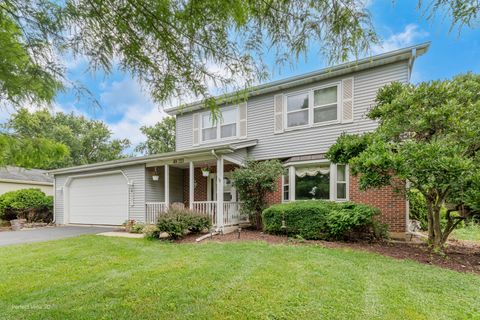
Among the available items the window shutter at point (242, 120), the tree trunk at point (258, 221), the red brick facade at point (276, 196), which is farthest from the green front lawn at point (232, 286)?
the window shutter at point (242, 120)

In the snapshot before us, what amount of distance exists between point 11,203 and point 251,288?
15487 millimetres

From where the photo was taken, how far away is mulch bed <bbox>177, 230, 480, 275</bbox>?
5715 millimetres

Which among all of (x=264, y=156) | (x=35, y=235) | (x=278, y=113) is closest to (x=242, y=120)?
(x=278, y=113)

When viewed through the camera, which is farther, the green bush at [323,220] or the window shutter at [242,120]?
the window shutter at [242,120]

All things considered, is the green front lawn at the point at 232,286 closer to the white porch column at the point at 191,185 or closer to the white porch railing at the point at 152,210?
the white porch column at the point at 191,185

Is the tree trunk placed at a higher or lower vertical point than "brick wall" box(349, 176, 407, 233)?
lower

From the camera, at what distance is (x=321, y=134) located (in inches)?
396

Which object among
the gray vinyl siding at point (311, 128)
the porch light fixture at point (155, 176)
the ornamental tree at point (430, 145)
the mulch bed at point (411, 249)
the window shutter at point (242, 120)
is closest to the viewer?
the ornamental tree at point (430, 145)

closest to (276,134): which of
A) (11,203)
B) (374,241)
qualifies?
(374,241)

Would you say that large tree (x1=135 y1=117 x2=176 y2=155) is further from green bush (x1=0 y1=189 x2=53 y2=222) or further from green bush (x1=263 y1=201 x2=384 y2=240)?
green bush (x1=263 y1=201 x2=384 y2=240)

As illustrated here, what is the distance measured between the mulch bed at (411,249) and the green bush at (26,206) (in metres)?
11.0

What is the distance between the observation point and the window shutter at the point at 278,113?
1095 cm

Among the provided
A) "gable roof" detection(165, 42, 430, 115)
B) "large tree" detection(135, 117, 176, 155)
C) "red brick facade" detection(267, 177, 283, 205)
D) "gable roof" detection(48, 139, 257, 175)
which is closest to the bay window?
"red brick facade" detection(267, 177, 283, 205)

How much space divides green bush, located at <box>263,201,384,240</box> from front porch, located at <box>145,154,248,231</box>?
5.77ft
